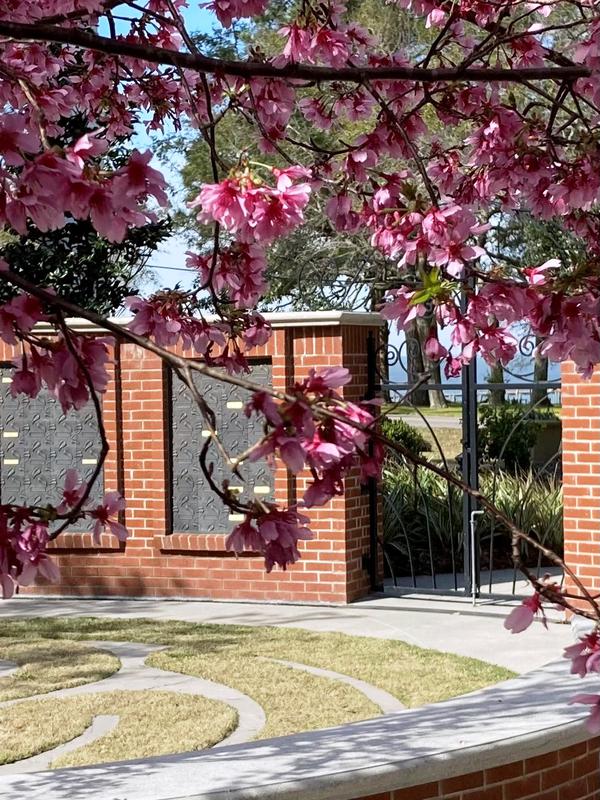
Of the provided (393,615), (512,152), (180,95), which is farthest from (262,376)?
(512,152)

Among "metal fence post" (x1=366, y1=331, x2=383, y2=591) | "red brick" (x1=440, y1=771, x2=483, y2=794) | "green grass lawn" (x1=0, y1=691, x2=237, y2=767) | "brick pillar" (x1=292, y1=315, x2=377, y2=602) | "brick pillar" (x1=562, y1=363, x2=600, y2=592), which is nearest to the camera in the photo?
"red brick" (x1=440, y1=771, x2=483, y2=794)

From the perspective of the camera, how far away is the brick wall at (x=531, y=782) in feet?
12.9

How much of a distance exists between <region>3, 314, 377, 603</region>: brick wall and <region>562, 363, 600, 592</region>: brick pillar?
147 centimetres

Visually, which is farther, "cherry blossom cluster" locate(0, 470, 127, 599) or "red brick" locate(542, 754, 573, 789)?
"red brick" locate(542, 754, 573, 789)

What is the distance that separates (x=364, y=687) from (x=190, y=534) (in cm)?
325

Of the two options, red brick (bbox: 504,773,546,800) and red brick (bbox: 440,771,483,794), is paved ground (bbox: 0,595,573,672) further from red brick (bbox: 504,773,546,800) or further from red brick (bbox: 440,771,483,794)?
red brick (bbox: 440,771,483,794)

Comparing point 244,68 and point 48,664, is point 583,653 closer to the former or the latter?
point 244,68

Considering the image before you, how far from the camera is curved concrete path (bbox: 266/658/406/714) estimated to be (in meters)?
6.09

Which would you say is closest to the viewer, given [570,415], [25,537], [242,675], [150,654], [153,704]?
[25,537]

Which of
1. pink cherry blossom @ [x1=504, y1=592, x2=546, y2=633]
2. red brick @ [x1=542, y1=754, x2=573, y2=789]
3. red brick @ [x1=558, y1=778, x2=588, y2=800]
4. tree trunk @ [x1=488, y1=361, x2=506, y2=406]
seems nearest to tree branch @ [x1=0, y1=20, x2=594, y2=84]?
pink cherry blossom @ [x1=504, y1=592, x2=546, y2=633]

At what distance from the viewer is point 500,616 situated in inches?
334

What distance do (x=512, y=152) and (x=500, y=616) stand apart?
4.61 meters


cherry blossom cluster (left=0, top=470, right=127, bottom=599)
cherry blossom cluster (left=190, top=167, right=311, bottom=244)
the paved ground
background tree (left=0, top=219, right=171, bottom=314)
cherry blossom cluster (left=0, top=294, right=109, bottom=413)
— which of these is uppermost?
background tree (left=0, top=219, right=171, bottom=314)

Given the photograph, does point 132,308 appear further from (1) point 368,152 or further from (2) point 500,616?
(2) point 500,616
